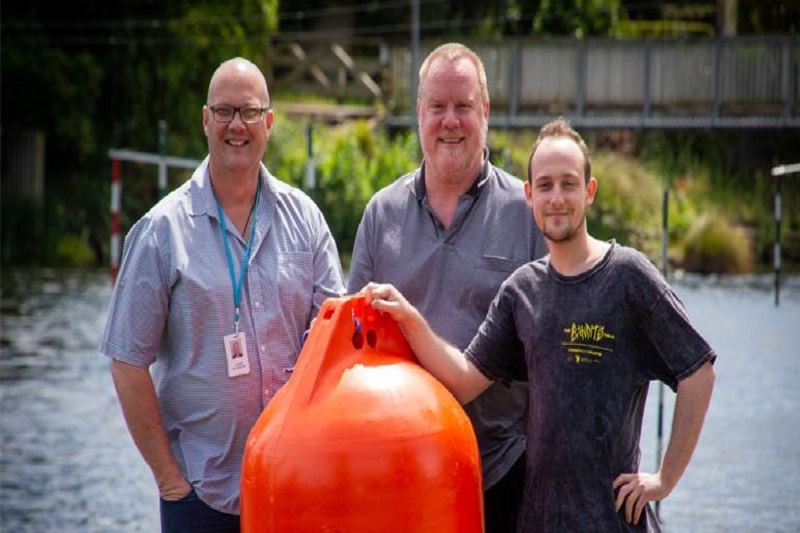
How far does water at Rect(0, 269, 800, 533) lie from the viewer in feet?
37.4

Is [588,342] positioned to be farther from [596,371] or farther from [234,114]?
[234,114]

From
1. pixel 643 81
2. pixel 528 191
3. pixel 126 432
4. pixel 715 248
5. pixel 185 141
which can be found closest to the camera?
pixel 528 191

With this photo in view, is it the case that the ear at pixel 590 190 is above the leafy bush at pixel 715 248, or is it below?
above

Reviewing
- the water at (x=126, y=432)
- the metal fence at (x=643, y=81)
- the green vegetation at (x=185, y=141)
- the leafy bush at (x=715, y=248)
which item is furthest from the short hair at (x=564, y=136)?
the metal fence at (x=643, y=81)

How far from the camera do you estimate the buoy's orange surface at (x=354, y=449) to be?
4.12 metres

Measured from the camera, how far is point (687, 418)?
4.25m

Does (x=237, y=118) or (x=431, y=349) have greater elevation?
(x=237, y=118)

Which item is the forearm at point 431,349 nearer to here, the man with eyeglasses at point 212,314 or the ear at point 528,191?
the ear at point 528,191

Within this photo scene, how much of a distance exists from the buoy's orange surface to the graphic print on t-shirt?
1.03 ft

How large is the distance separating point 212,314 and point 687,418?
129 centimetres

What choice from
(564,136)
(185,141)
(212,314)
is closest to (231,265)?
(212,314)

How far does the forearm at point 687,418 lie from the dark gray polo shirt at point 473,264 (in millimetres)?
595

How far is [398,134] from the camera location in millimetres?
34969

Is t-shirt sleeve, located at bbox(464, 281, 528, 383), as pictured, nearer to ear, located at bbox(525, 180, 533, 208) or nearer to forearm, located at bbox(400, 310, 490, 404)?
forearm, located at bbox(400, 310, 490, 404)
